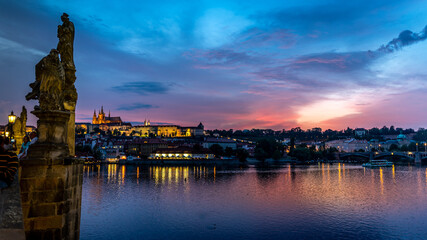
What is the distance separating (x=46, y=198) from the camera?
15.5 ft

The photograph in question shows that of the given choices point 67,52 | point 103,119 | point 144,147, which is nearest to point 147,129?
point 103,119

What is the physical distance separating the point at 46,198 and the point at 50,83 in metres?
1.84

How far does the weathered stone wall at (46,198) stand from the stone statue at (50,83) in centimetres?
91

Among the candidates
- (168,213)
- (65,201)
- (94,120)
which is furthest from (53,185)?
(94,120)

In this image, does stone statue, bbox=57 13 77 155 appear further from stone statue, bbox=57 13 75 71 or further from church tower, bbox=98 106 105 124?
church tower, bbox=98 106 105 124

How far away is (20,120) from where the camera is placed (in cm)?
1720

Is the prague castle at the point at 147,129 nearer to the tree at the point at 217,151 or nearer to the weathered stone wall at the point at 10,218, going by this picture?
the tree at the point at 217,151

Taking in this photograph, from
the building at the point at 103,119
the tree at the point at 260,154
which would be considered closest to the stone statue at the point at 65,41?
the tree at the point at 260,154

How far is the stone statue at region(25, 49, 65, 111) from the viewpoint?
16.4ft

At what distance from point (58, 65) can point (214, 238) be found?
12.6 meters

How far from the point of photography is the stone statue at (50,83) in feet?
16.4

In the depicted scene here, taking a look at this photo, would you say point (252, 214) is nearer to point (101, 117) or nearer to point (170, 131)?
point (170, 131)

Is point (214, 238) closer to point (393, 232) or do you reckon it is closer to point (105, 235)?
point (105, 235)

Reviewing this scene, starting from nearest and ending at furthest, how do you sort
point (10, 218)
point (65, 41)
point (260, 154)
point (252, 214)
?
point (10, 218), point (65, 41), point (252, 214), point (260, 154)
